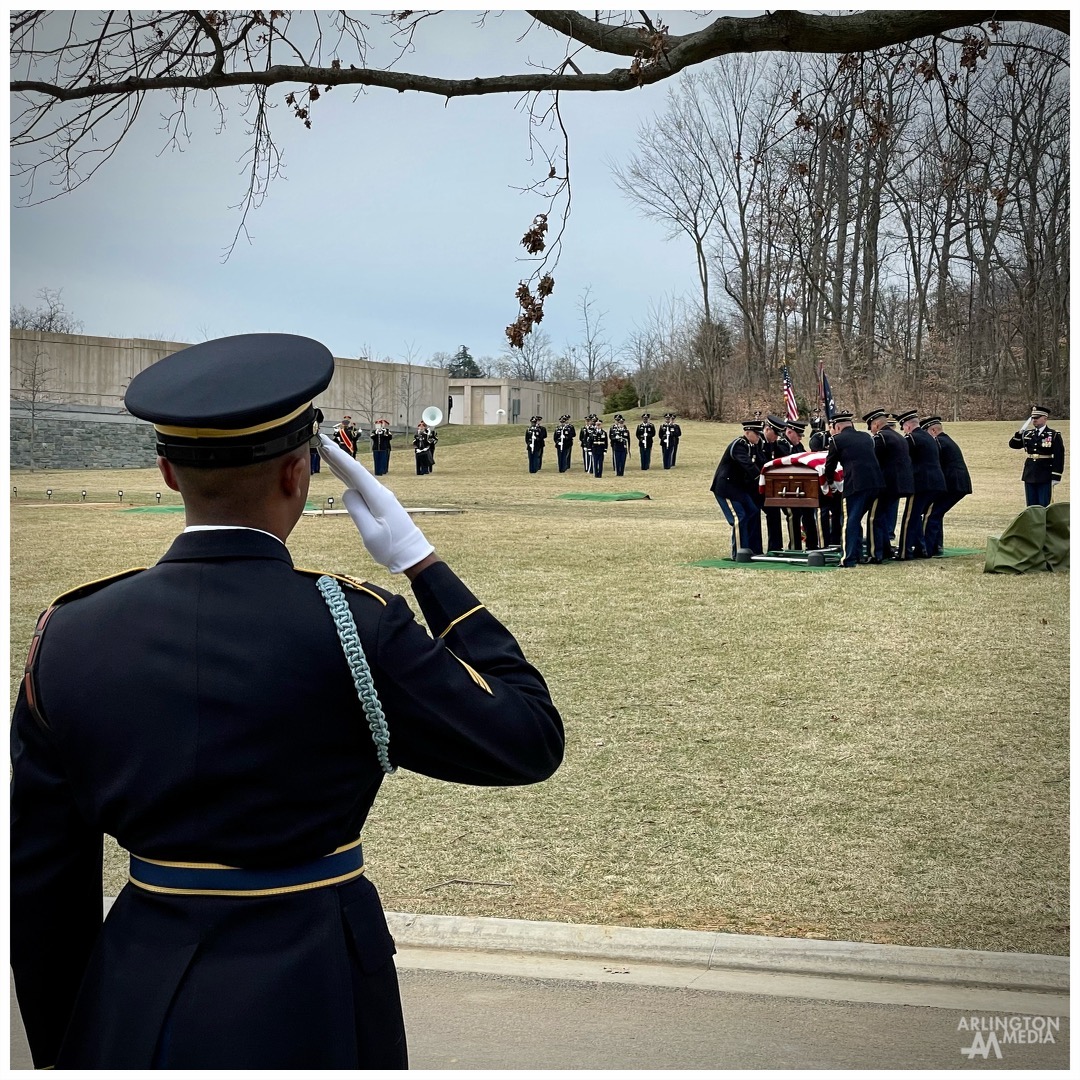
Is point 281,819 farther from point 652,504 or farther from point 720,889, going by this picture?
point 652,504

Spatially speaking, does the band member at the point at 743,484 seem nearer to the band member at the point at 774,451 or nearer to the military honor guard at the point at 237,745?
the band member at the point at 774,451

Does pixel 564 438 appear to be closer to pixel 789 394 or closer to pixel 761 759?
pixel 789 394

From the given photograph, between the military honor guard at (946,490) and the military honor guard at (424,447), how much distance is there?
56.8 feet

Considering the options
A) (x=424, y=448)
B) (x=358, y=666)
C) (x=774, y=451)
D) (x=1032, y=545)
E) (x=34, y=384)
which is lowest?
(x=1032, y=545)

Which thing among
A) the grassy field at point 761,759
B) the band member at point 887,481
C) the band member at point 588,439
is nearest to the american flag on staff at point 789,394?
the band member at point 887,481

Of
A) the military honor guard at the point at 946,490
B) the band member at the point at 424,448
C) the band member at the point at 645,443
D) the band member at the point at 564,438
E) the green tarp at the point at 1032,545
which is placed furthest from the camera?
the band member at the point at 645,443

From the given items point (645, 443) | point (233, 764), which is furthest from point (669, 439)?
point (233, 764)

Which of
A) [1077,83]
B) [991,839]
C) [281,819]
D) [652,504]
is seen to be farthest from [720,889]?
[652,504]

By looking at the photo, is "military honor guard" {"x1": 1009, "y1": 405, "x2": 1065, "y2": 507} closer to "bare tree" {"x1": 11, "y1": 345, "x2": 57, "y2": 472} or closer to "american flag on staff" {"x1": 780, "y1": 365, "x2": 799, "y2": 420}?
"american flag on staff" {"x1": 780, "y1": 365, "x2": 799, "y2": 420}

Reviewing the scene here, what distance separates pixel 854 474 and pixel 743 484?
1.22m

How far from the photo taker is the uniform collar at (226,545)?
1.53 m

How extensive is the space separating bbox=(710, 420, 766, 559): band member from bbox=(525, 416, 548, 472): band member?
17.3m

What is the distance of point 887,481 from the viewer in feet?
42.0

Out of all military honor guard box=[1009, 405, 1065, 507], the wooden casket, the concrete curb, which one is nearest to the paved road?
the concrete curb
